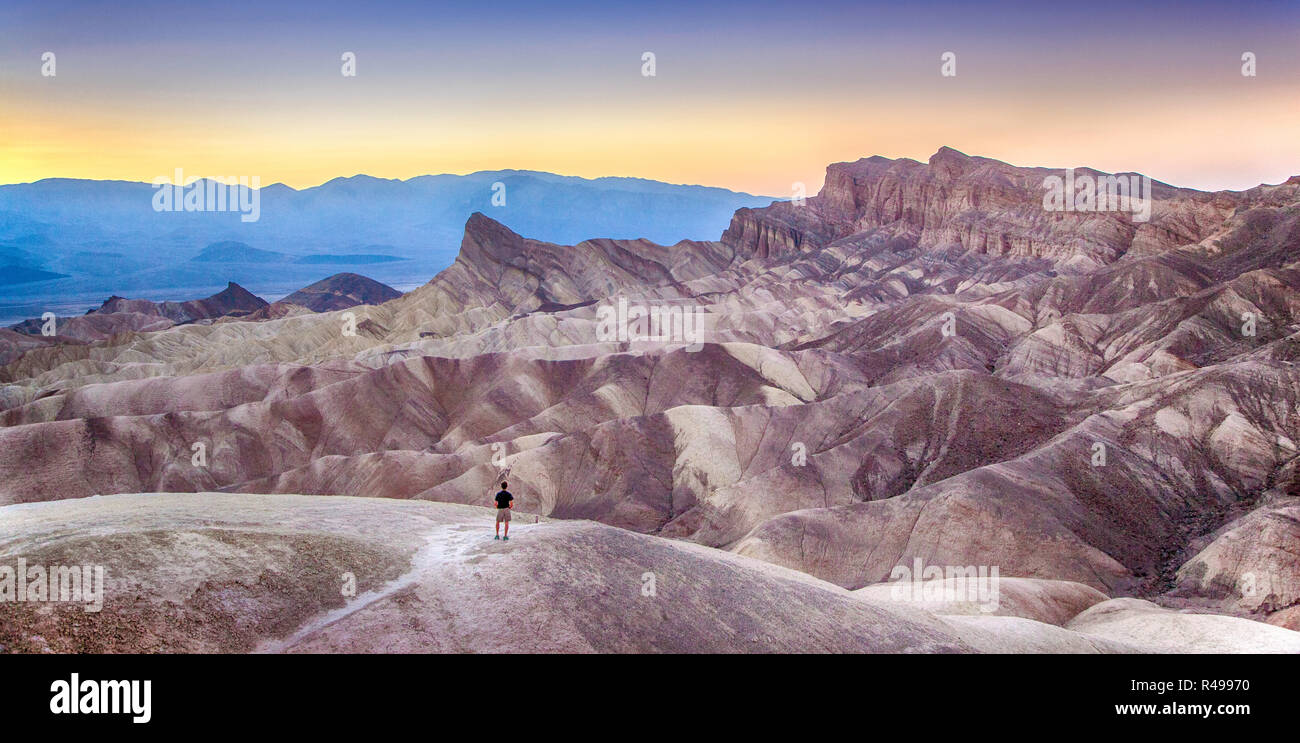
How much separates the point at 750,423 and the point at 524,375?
2408cm

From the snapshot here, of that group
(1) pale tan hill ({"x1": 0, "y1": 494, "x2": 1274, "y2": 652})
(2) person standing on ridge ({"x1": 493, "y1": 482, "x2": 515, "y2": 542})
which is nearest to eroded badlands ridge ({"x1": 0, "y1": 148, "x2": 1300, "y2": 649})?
(1) pale tan hill ({"x1": 0, "y1": 494, "x2": 1274, "y2": 652})

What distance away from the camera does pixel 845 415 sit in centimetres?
5594

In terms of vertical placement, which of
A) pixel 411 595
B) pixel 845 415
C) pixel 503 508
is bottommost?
pixel 845 415

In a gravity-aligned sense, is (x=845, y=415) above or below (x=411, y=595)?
below

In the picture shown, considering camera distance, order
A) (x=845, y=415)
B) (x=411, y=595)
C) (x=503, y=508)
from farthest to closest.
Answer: (x=845, y=415), (x=503, y=508), (x=411, y=595)

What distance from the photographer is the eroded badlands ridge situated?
129ft

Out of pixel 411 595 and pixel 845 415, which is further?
pixel 845 415

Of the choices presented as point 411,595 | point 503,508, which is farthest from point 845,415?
point 411,595

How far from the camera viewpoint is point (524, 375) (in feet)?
237

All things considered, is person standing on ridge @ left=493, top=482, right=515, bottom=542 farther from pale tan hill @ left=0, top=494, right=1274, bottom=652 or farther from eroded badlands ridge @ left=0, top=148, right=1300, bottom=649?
eroded badlands ridge @ left=0, top=148, right=1300, bottom=649

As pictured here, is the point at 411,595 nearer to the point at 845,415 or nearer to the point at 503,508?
the point at 503,508

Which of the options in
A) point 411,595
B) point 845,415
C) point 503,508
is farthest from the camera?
point 845,415
